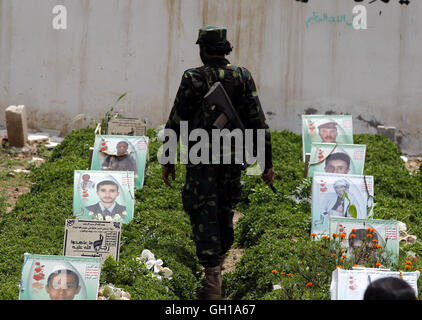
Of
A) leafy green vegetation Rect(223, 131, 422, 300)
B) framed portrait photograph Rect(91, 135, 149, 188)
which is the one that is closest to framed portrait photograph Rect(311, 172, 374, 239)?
leafy green vegetation Rect(223, 131, 422, 300)

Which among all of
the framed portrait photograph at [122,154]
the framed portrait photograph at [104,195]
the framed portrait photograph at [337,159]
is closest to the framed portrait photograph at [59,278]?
the framed portrait photograph at [104,195]

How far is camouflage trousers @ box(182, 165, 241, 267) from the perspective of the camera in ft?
19.5

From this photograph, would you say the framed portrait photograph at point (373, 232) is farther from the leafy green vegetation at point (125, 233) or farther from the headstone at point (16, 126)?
the headstone at point (16, 126)

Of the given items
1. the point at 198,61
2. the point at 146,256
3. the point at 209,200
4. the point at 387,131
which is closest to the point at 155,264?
the point at 146,256

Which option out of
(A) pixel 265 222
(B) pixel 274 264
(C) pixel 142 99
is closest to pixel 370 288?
(B) pixel 274 264

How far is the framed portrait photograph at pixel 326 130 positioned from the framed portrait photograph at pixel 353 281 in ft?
14.0

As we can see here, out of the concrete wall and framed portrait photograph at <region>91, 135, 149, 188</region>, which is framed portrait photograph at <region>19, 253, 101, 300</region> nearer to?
framed portrait photograph at <region>91, 135, 149, 188</region>

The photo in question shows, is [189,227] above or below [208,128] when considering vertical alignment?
below

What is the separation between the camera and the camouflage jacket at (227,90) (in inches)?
233

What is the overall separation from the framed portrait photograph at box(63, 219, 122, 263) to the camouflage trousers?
2.16ft

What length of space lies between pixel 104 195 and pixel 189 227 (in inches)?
36.4

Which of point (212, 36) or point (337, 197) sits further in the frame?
point (337, 197)

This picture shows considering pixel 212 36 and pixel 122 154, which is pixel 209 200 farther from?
pixel 122 154

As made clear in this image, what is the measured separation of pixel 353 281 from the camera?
15.7 ft
